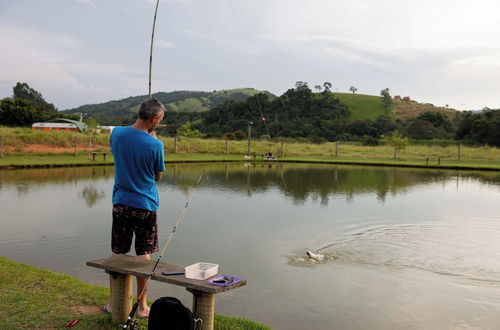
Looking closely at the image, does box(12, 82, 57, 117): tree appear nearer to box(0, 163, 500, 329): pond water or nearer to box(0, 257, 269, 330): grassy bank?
box(0, 163, 500, 329): pond water

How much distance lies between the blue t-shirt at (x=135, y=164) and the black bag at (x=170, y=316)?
32.6 inches

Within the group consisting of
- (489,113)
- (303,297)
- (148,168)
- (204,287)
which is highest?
(489,113)

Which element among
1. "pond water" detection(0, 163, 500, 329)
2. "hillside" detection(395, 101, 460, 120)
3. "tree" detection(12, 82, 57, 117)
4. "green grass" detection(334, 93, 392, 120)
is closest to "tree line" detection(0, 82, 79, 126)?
"tree" detection(12, 82, 57, 117)

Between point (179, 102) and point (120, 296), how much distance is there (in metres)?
146

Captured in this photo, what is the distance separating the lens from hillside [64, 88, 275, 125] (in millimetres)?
127812

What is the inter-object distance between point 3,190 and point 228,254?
9.38 meters

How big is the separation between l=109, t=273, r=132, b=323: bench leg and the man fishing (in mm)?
113

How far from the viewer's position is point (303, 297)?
5.50 metres

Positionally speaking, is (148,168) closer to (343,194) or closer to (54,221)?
(54,221)

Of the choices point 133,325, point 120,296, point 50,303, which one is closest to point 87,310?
point 50,303

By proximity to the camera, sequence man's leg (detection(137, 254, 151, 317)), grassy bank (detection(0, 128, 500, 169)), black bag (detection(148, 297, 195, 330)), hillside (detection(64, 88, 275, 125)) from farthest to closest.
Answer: hillside (detection(64, 88, 275, 125))
grassy bank (detection(0, 128, 500, 169))
man's leg (detection(137, 254, 151, 317))
black bag (detection(148, 297, 195, 330))

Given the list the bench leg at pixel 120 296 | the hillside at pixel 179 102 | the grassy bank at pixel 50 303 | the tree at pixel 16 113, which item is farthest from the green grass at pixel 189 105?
the bench leg at pixel 120 296

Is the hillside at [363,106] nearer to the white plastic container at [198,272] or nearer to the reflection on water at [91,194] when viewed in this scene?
the reflection on water at [91,194]

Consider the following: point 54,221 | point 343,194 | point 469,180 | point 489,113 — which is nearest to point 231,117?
point 489,113
